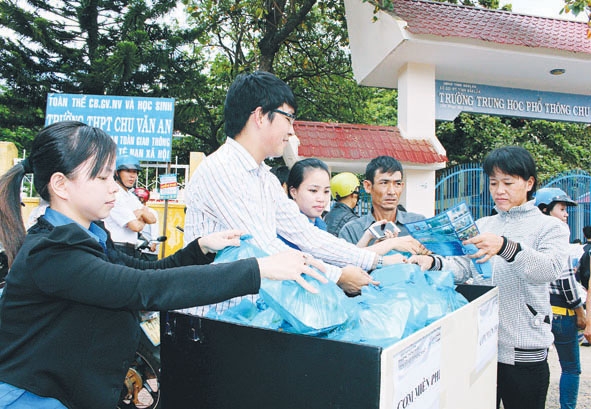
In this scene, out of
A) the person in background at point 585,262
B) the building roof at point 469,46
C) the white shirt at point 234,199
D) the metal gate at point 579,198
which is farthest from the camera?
the metal gate at point 579,198

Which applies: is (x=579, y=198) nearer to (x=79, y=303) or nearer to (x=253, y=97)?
(x=253, y=97)

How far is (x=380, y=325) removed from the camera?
1.14m

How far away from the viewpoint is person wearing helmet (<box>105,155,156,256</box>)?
12.0 ft

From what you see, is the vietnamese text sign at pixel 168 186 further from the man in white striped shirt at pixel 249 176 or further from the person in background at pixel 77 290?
the person in background at pixel 77 290

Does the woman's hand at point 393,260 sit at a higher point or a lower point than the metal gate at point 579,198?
lower

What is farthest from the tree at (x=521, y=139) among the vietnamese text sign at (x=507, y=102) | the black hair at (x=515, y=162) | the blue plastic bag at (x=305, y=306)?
the blue plastic bag at (x=305, y=306)

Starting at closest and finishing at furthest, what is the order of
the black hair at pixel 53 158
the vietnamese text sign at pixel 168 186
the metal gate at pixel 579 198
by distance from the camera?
1. the black hair at pixel 53 158
2. the vietnamese text sign at pixel 168 186
3. the metal gate at pixel 579 198

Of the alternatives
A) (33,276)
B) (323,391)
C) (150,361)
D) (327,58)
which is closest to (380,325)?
(323,391)

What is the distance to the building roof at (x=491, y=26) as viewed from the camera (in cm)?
614

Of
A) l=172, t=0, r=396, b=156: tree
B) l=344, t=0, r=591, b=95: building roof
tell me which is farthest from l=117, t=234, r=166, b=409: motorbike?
l=172, t=0, r=396, b=156: tree

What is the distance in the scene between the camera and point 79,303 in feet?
3.56

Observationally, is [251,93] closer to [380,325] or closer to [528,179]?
[380,325]

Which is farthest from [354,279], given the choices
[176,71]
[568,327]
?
[176,71]

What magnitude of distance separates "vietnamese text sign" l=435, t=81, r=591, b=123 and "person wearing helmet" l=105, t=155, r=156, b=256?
481cm
